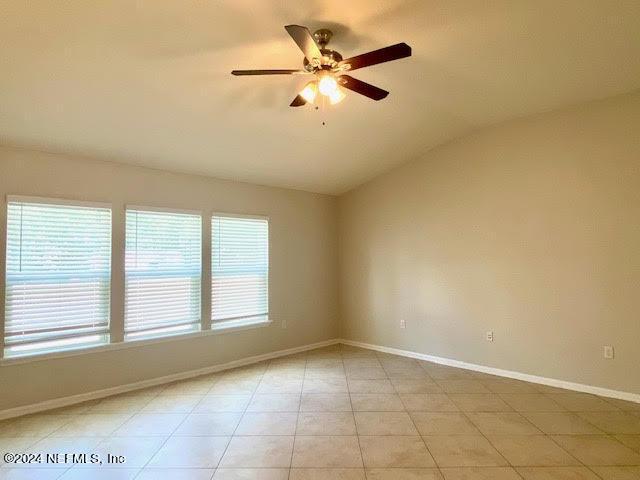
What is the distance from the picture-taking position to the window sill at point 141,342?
3485mm

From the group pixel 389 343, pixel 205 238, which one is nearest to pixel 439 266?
pixel 389 343

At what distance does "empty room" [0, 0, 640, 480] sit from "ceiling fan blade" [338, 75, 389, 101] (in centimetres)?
2

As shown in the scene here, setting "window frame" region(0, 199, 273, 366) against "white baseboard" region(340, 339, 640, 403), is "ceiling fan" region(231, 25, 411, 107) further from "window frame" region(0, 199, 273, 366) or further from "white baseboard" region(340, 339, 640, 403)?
"white baseboard" region(340, 339, 640, 403)

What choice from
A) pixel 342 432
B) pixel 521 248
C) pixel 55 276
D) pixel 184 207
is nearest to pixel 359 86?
pixel 342 432

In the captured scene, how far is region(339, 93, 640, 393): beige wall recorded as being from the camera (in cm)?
375

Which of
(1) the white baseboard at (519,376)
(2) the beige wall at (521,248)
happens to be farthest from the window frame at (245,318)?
(1) the white baseboard at (519,376)

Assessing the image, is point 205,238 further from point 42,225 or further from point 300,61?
point 300,61

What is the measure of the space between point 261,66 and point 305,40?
964 millimetres

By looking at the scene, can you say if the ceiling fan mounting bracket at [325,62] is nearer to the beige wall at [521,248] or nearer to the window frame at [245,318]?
the window frame at [245,318]

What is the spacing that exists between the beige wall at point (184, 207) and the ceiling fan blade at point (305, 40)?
2.79m

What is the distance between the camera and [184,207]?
4578 mm

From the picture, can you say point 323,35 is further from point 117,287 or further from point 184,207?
point 117,287

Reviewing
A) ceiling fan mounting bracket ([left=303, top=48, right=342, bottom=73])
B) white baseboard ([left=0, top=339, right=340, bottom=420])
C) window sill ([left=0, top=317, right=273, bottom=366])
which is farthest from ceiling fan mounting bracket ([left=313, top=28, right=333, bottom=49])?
white baseboard ([left=0, top=339, right=340, bottom=420])

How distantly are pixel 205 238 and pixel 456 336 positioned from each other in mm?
3469
